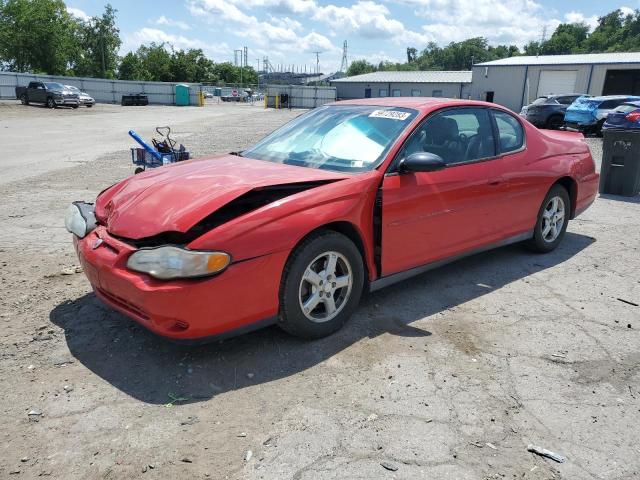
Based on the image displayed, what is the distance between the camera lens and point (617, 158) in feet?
28.9

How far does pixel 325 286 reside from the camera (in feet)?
11.3

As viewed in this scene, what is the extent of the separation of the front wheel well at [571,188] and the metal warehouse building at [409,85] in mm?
57029

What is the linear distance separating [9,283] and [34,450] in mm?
2428

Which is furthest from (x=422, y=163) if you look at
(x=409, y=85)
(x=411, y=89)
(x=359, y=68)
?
(x=359, y=68)

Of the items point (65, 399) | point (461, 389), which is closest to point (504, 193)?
point (461, 389)

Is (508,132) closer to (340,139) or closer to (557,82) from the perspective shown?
(340,139)

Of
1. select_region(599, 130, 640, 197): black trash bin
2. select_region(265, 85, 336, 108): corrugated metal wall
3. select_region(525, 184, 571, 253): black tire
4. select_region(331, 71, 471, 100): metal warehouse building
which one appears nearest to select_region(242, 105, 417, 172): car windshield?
select_region(525, 184, 571, 253): black tire

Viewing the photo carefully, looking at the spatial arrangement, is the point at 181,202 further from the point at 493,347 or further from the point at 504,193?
the point at 504,193

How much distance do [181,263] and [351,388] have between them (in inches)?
48.1

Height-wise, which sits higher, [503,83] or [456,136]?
[503,83]

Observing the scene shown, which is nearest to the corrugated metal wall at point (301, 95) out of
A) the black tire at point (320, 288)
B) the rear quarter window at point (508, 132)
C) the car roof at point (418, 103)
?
the rear quarter window at point (508, 132)

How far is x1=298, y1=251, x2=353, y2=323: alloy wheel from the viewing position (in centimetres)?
337

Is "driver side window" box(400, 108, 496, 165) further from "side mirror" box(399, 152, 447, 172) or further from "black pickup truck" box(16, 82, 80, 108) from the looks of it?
"black pickup truck" box(16, 82, 80, 108)

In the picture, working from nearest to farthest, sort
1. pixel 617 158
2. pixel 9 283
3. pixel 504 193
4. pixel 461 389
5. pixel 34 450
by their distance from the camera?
1. pixel 34 450
2. pixel 461 389
3. pixel 9 283
4. pixel 504 193
5. pixel 617 158
